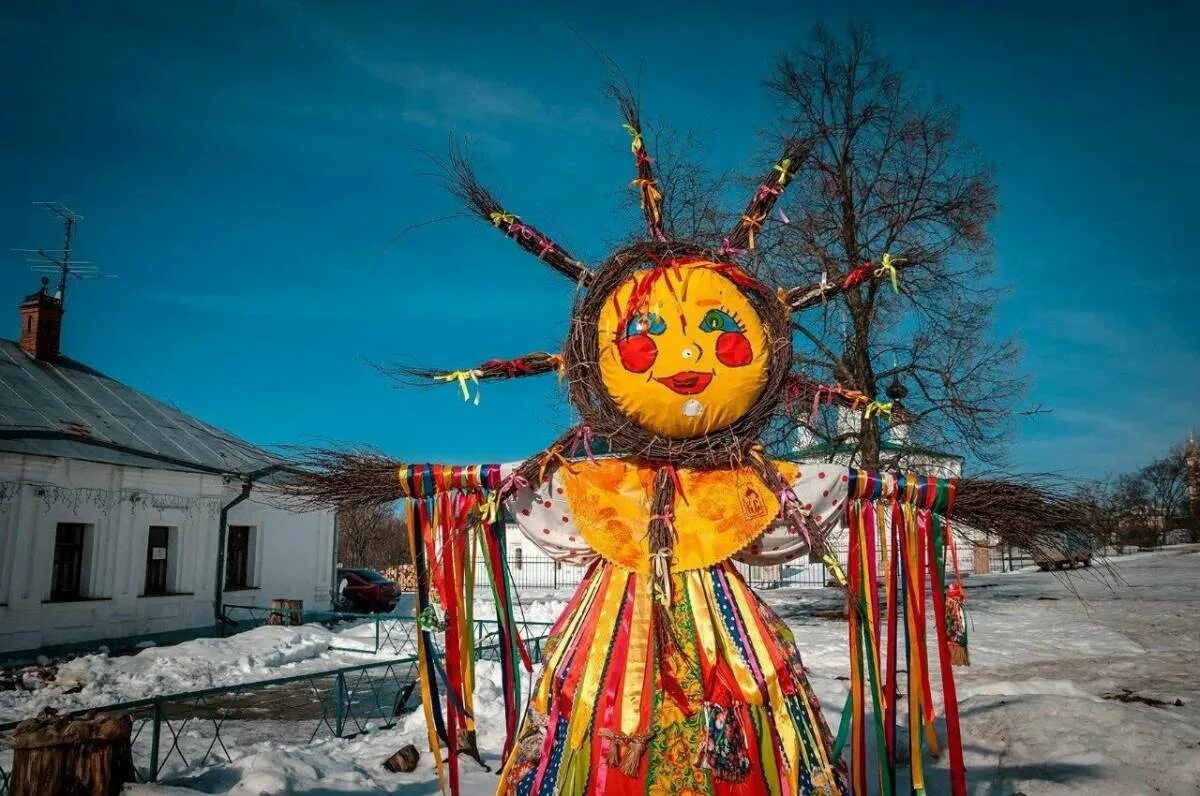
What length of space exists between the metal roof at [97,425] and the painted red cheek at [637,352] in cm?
1044

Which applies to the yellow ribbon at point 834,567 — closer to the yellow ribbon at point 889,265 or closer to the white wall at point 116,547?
the yellow ribbon at point 889,265

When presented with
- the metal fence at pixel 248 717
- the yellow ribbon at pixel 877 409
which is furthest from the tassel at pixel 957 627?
the yellow ribbon at pixel 877 409

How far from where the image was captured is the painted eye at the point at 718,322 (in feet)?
13.3

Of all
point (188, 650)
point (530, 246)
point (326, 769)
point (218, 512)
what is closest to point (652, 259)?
point (530, 246)

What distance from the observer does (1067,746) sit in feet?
18.3

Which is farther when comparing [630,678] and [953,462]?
[953,462]

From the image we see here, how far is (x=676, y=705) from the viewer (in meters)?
3.57

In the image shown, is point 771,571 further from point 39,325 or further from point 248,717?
point 248,717

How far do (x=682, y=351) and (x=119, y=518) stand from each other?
14.1m

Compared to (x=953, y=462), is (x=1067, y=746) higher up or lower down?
lower down

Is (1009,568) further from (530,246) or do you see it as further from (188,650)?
(530,246)

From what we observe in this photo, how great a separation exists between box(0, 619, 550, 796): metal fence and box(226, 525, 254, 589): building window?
6904 millimetres

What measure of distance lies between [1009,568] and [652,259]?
3411 cm

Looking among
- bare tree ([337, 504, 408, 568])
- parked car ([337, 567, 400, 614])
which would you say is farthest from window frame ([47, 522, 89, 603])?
bare tree ([337, 504, 408, 568])
